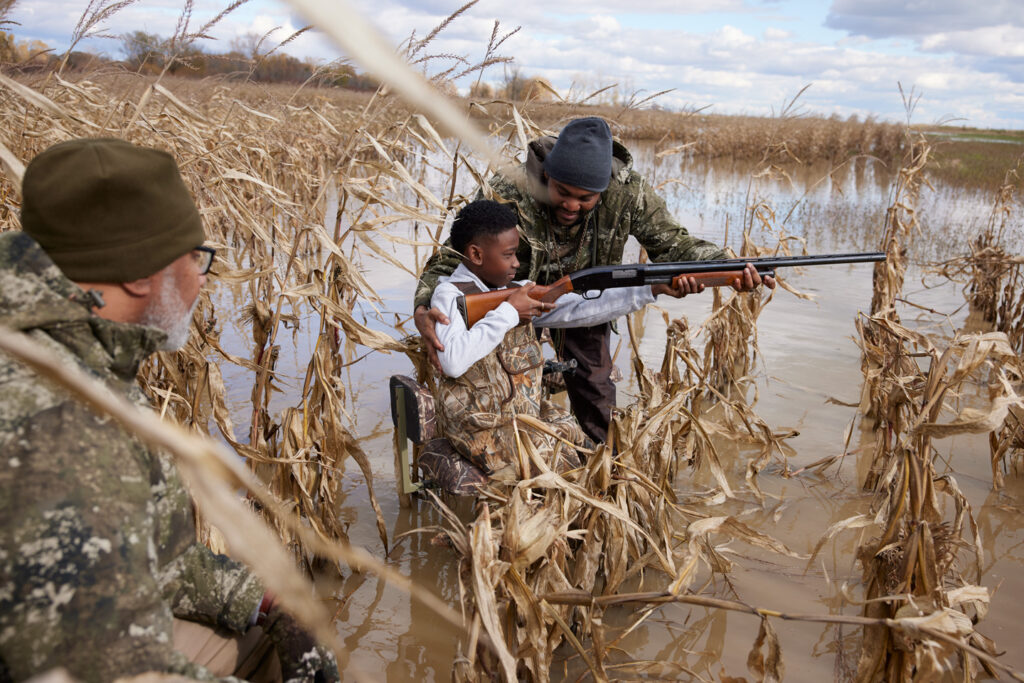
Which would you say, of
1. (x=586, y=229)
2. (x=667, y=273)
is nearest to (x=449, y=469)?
(x=667, y=273)

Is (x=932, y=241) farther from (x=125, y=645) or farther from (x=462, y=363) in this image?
(x=125, y=645)

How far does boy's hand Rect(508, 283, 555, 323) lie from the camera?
308 centimetres

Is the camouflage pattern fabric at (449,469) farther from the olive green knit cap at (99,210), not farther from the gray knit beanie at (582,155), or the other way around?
the olive green knit cap at (99,210)

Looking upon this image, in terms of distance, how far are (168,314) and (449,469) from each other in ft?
5.99

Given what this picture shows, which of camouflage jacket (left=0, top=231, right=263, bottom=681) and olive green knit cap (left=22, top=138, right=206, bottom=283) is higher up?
olive green knit cap (left=22, top=138, right=206, bottom=283)

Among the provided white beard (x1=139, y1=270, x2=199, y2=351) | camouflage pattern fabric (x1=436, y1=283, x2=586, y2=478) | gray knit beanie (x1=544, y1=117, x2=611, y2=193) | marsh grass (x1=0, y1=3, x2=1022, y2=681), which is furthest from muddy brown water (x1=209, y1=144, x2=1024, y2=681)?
gray knit beanie (x1=544, y1=117, x2=611, y2=193)

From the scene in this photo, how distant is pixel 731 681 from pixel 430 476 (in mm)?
1535

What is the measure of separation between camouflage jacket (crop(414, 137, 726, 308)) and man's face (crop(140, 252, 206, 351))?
221 cm

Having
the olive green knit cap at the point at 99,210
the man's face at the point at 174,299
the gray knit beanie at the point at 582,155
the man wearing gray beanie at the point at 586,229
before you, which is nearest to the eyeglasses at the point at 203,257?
the man's face at the point at 174,299

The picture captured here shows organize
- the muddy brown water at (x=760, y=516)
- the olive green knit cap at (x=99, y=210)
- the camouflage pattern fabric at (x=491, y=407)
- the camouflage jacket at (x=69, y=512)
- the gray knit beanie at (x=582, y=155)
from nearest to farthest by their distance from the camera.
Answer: the camouflage jacket at (x=69, y=512), the olive green knit cap at (x=99, y=210), the muddy brown water at (x=760, y=516), the camouflage pattern fabric at (x=491, y=407), the gray knit beanie at (x=582, y=155)

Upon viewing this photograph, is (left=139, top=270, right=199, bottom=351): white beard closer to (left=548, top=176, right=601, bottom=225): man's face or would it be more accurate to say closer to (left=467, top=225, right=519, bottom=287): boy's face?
(left=467, top=225, right=519, bottom=287): boy's face

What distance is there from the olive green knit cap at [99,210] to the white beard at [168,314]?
0.08m

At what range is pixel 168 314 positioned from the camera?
158 cm

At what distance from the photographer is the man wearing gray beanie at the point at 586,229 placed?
11.0ft
